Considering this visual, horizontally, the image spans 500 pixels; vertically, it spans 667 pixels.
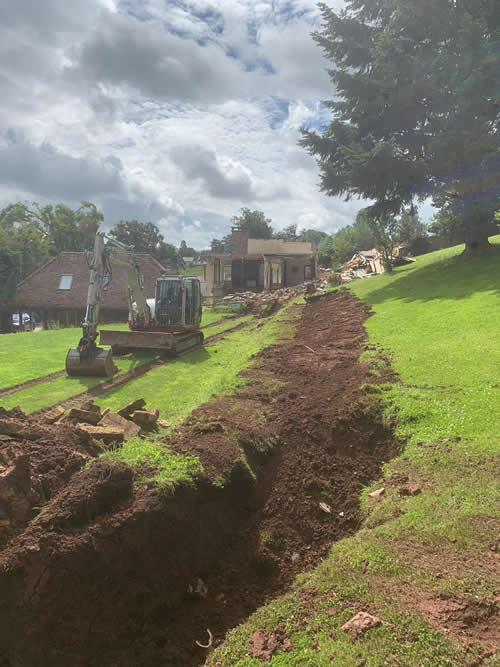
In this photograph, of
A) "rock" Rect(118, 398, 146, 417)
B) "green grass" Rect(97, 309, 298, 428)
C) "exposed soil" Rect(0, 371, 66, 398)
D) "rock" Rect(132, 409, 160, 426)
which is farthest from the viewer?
"exposed soil" Rect(0, 371, 66, 398)

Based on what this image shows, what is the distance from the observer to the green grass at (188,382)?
9117 millimetres

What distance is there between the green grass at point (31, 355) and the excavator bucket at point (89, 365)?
1.10 metres

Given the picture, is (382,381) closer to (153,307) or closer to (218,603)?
(218,603)

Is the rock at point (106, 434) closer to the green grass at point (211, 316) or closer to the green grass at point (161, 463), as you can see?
the green grass at point (161, 463)

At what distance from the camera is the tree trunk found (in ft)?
75.4

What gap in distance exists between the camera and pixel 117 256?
1512cm

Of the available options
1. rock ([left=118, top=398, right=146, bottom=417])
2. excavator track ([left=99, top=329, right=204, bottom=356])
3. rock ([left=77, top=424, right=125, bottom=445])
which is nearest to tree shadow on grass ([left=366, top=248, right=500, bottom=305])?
excavator track ([left=99, top=329, right=204, bottom=356])

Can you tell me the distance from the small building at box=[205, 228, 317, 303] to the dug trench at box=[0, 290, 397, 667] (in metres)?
34.7

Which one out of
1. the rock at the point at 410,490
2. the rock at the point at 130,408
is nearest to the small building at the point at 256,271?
the rock at the point at 130,408

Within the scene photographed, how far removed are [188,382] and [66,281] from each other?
31.9m

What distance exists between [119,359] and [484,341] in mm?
12240

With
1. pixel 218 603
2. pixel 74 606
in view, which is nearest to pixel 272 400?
pixel 218 603

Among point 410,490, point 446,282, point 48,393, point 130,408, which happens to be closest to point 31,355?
point 48,393

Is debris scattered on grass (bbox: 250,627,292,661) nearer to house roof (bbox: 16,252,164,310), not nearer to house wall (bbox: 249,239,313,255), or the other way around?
Result: house roof (bbox: 16,252,164,310)
